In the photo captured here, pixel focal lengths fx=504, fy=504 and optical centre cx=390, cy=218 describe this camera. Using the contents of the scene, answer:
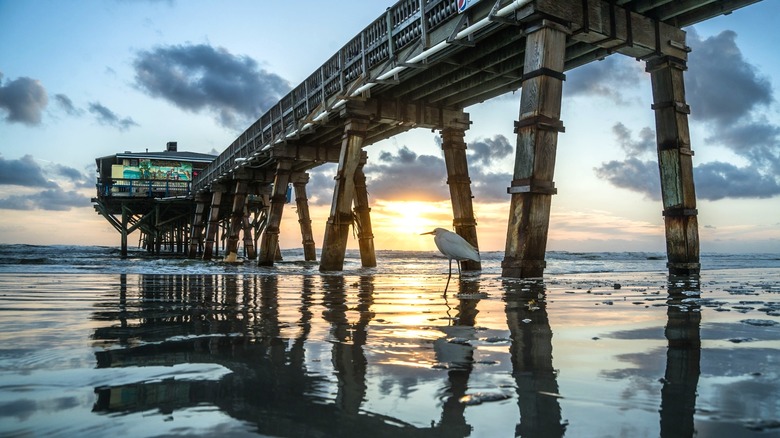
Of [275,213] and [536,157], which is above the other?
[275,213]

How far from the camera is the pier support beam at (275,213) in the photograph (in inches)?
685

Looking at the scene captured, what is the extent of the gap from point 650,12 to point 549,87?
11.2 feet

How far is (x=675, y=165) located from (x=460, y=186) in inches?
205

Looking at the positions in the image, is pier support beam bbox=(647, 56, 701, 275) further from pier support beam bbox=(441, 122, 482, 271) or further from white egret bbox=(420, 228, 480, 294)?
white egret bbox=(420, 228, 480, 294)

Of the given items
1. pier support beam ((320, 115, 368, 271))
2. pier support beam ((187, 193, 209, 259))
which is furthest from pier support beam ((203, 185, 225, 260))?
pier support beam ((320, 115, 368, 271))

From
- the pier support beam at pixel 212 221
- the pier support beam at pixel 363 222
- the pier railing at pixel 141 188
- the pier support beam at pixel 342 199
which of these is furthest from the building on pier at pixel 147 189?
the pier support beam at pixel 342 199

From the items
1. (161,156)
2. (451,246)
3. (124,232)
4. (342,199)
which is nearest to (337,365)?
(451,246)

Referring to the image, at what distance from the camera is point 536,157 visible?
721cm

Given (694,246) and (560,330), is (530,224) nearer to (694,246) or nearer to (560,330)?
(694,246)

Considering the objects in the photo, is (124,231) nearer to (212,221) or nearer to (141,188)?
(141,188)

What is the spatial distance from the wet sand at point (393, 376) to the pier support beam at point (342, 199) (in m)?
9.81

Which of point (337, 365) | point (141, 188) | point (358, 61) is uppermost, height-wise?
point (141, 188)

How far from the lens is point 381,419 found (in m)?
1.03

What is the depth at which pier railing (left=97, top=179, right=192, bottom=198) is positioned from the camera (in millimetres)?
35094
